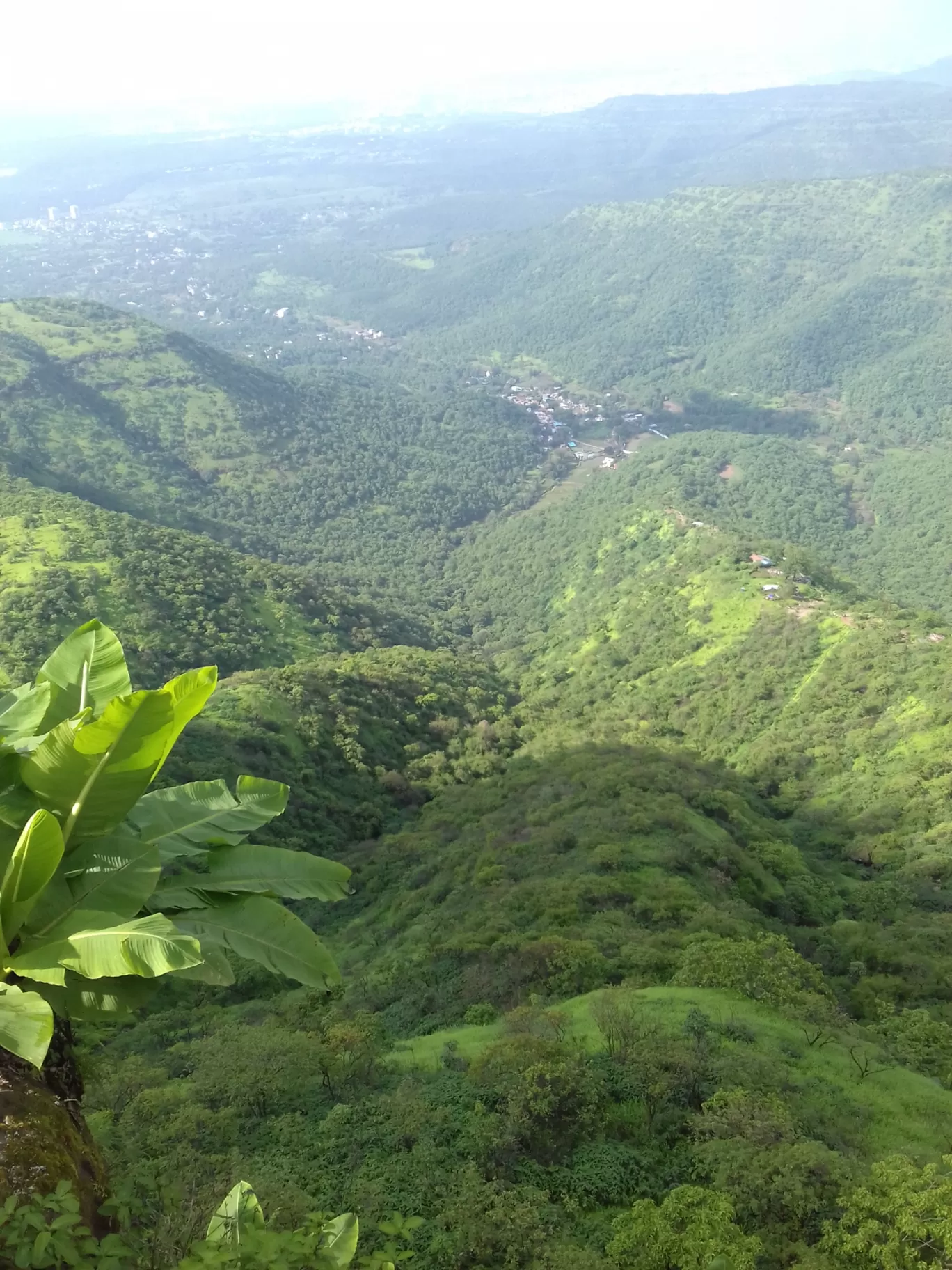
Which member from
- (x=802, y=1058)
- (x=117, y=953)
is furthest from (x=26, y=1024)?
(x=802, y=1058)

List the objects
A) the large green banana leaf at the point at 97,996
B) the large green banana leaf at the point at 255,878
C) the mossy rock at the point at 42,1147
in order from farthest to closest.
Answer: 1. the large green banana leaf at the point at 255,878
2. the large green banana leaf at the point at 97,996
3. the mossy rock at the point at 42,1147

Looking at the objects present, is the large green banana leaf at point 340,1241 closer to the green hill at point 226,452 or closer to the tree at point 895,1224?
the tree at point 895,1224

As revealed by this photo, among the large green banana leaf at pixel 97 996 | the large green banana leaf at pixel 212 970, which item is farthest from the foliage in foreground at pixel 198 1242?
the large green banana leaf at pixel 212 970

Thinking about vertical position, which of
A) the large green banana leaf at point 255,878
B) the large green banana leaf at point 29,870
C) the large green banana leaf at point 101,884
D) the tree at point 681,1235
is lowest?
the tree at point 681,1235

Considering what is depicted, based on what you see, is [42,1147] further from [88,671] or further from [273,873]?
[88,671]

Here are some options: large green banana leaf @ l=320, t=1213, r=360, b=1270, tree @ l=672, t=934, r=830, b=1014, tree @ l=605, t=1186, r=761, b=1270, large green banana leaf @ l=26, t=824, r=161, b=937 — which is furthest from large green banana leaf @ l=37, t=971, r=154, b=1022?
tree @ l=672, t=934, r=830, b=1014

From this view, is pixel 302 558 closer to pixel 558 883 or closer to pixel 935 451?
pixel 558 883
